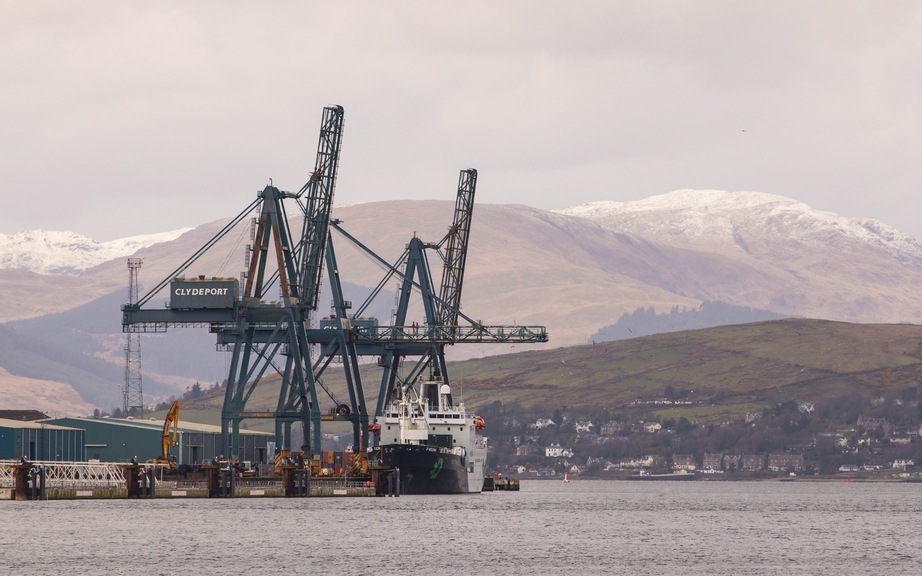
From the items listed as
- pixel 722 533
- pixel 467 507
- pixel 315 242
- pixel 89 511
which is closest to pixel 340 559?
pixel 722 533

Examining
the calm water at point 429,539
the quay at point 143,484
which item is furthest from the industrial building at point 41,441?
the calm water at point 429,539

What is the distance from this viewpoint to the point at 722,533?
395 feet

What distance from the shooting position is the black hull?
161875 mm

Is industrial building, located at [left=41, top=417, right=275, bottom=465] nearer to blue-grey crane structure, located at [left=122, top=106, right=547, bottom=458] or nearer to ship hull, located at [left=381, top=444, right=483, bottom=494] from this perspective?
blue-grey crane structure, located at [left=122, top=106, right=547, bottom=458]

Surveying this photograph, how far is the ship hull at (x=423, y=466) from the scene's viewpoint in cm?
16200

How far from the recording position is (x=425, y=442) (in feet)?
541

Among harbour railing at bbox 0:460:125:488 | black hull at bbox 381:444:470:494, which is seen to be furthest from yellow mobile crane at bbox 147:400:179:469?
black hull at bbox 381:444:470:494

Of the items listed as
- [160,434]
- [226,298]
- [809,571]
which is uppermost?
[226,298]

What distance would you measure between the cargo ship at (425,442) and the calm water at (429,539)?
5040 mm

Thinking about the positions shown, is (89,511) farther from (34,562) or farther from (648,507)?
(648,507)

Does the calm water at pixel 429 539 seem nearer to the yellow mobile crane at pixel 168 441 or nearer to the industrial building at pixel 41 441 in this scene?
the industrial building at pixel 41 441

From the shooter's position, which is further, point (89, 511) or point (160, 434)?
point (160, 434)

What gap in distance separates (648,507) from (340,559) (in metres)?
81.6

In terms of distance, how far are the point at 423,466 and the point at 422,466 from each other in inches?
6.1
